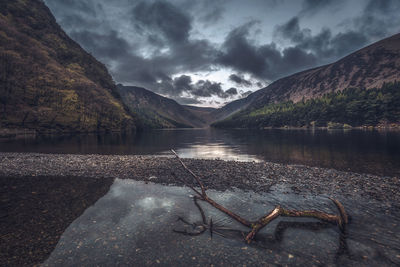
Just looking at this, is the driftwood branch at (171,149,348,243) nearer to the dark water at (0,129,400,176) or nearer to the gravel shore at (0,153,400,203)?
the gravel shore at (0,153,400,203)

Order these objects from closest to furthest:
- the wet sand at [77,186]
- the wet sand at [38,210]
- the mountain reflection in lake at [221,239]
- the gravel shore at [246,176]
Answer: the mountain reflection in lake at [221,239]
the wet sand at [38,210]
the wet sand at [77,186]
the gravel shore at [246,176]

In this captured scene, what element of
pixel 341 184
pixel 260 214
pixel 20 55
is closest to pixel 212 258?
pixel 260 214

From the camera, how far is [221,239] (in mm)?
9844

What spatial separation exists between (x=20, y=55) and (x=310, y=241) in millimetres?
215416

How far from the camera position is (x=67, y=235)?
1017 cm

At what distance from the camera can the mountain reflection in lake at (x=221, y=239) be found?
27.4 feet

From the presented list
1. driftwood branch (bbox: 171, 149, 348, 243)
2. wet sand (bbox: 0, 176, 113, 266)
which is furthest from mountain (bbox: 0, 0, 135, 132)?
driftwood branch (bbox: 171, 149, 348, 243)

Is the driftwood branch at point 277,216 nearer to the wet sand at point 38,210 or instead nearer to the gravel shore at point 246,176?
the gravel shore at point 246,176

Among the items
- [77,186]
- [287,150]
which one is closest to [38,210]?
[77,186]

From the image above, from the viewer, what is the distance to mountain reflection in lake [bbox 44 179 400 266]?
8344 mm

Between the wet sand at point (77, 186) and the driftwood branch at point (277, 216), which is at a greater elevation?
the driftwood branch at point (277, 216)

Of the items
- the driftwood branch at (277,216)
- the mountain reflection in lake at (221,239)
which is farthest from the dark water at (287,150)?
the driftwood branch at (277,216)

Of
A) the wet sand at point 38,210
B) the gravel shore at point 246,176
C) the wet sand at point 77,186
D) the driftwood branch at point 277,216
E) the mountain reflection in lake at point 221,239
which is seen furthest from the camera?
the gravel shore at point 246,176

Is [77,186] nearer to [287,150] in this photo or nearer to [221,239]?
[221,239]
